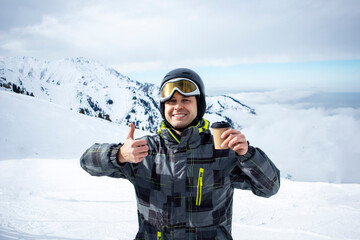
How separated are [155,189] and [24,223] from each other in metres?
4.25

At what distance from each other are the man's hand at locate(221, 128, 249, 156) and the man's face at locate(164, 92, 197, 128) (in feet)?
2.20

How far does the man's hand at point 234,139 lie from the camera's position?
2000 mm

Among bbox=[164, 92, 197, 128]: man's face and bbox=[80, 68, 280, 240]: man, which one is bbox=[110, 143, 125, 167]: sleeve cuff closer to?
bbox=[80, 68, 280, 240]: man

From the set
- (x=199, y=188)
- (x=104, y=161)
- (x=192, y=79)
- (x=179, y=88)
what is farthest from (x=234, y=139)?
(x=104, y=161)

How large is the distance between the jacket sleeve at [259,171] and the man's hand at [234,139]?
0.16 meters

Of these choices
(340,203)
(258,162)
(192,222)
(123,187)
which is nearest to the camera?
(258,162)

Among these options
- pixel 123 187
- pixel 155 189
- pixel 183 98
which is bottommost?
pixel 123 187

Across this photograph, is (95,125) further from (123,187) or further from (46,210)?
(46,210)

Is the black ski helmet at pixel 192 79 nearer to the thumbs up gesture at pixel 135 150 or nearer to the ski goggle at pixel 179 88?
the ski goggle at pixel 179 88

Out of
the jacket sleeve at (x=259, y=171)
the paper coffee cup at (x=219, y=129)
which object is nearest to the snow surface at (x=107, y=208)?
the jacket sleeve at (x=259, y=171)

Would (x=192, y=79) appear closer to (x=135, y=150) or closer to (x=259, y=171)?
(x=135, y=150)

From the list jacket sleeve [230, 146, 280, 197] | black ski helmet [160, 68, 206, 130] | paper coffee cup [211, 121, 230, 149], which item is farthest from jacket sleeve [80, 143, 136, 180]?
jacket sleeve [230, 146, 280, 197]

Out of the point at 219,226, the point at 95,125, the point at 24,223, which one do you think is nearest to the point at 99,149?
the point at 219,226

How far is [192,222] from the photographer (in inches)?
92.6
